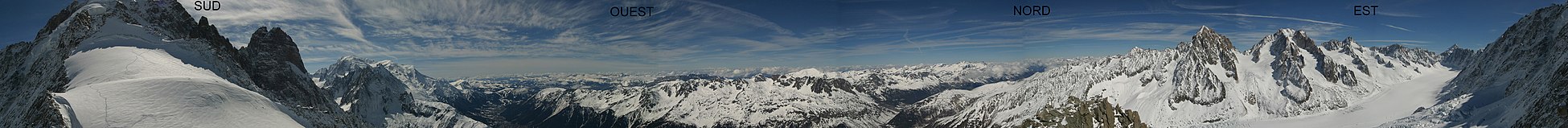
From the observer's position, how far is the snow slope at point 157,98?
36000 millimetres

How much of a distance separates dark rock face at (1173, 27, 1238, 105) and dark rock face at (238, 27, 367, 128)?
19254cm

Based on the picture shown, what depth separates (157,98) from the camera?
39.3 meters

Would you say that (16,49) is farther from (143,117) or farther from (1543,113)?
(1543,113)

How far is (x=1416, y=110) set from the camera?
367ft

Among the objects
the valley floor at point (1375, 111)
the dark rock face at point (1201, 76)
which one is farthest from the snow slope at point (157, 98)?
the dark rock face at point (1201, 76)

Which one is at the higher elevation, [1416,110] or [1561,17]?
[1561,17]

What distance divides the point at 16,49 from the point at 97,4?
31.4 ft

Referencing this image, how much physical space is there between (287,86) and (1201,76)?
689ft

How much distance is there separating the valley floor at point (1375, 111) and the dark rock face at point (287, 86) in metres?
157

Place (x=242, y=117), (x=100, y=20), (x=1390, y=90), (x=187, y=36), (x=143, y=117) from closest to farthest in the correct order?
(x=143, y=117) → (x=242, y=117) → (x=100, y=20) → (x=187, y=36) → (x=1390, y=90)

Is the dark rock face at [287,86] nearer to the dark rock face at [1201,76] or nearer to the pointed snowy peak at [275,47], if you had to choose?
the pointed snowy peak at [275,47]

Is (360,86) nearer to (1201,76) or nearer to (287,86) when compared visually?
(287,86)

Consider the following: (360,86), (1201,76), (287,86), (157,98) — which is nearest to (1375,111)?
(1201,76)

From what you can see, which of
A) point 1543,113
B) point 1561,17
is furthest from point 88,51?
point 1561,17
